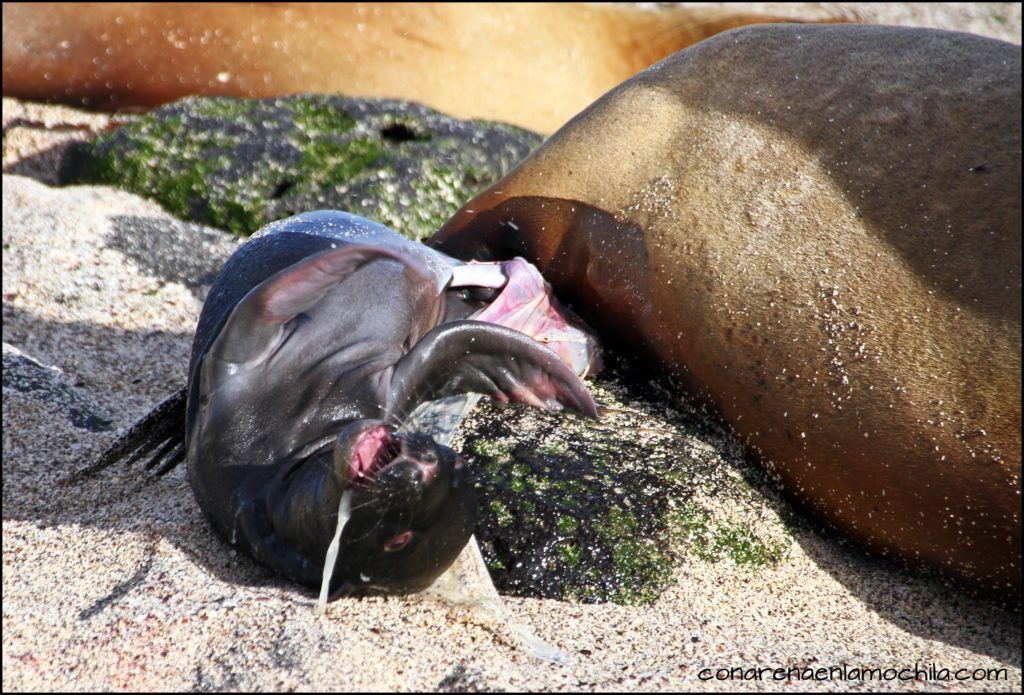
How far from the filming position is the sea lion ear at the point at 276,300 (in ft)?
7.80

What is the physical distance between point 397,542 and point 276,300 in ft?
2.12

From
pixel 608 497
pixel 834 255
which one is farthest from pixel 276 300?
pixel 834 255

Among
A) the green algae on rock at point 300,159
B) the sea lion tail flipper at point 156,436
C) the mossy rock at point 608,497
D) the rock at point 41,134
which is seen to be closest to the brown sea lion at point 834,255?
the mossy rock at point 608,497

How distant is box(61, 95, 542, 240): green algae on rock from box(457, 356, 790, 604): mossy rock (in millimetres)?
2317

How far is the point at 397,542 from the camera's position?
2.11 meters

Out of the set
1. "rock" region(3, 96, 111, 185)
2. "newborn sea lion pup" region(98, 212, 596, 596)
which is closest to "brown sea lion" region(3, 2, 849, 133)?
"rock" region(3, 96, 111, 185)

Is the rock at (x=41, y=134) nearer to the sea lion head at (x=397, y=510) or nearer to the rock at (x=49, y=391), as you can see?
the rock at (x=49, y=391)

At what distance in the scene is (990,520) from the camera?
8.08 ft

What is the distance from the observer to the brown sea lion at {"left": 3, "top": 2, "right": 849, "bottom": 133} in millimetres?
6457

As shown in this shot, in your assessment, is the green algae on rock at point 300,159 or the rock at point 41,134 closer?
the green algae on rock at point 300,159

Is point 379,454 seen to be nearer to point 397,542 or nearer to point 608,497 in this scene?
point 397,542

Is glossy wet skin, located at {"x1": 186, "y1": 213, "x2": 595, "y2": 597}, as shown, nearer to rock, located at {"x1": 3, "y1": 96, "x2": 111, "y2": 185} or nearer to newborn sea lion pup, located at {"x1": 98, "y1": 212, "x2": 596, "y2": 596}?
newborn sea lion pup, located at {"x1": 98, "y1": 212, "x2": 596, "y2": 596}

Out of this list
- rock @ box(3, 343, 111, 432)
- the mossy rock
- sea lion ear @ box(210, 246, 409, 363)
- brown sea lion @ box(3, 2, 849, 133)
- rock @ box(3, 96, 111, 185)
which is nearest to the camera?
sea lion ear @ box(210, 246, 409, 363)

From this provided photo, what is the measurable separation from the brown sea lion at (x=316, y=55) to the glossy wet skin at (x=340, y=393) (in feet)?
12.3
